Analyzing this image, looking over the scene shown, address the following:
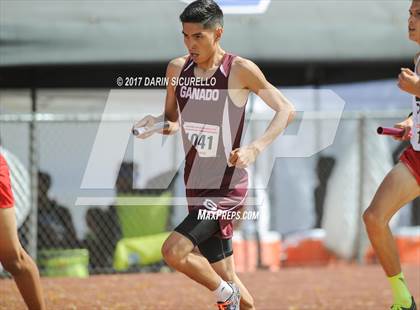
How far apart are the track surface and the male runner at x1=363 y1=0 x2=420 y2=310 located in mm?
2318

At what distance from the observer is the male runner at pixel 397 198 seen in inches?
240

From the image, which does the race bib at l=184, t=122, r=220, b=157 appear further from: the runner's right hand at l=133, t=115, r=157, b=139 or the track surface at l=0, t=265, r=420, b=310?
the track surface at l=0, t=265, r=420, b=310

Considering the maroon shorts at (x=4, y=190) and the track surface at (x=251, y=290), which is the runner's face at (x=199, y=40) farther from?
the track surface at (x=251, y=290)

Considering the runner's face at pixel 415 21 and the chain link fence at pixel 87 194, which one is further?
the chain link fence at pixel 87 194

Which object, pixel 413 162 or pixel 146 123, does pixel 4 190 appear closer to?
pixel 146 123

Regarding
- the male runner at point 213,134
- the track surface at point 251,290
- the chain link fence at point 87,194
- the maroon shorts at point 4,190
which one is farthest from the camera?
the chain link fence at point 87,194

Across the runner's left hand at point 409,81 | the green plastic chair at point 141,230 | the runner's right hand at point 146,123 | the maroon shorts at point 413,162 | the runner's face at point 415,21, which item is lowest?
the green plastic chair at point 141,230

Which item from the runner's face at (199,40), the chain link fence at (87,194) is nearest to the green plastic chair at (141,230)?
the chain link fence at (87,194)

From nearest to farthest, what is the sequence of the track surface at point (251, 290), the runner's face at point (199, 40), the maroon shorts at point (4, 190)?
1. the maroon shorts at point (4, 190)
2. the runner's face at point (199, 40)
3. the track surface at point (251, 290)

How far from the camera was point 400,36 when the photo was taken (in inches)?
510

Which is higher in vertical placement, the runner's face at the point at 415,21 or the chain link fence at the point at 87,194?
the runner's face at the point at 415,21

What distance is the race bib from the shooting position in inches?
237

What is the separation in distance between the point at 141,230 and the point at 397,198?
6.67m

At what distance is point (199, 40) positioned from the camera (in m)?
5.95
